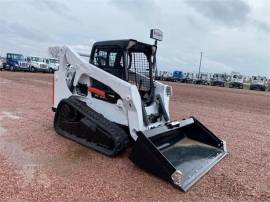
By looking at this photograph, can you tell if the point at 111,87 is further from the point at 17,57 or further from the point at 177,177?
the point at 17,57

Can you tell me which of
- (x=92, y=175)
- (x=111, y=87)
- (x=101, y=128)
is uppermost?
(x=111, y=87)

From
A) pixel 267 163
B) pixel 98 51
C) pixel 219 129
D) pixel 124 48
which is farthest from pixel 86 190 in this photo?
pixel 219 129

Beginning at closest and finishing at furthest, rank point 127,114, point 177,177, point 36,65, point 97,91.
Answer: point 177,177 < point 127,114 < point 97,91 < point 36,65

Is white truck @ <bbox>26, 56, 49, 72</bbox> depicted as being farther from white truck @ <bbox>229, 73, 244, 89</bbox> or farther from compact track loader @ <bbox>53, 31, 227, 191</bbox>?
compact track loader @ <bbox>53, 31, 227, 191</bbox>

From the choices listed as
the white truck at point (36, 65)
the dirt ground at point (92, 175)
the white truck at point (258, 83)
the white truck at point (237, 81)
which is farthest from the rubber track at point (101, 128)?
the white truck at point (237, 81)

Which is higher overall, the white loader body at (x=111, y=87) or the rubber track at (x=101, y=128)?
the white loader body at (x=111, y=87)

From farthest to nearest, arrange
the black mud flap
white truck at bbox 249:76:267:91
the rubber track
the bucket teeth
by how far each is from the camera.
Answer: white truck at bbox 249:76:267:91
the rubber track
the black mud flap
the bucket teeth

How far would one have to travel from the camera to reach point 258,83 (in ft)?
158

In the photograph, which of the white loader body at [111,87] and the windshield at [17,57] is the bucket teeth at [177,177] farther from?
the windshield at [17,57]

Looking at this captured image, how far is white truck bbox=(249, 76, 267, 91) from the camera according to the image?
4788cm

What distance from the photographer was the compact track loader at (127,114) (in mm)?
4859

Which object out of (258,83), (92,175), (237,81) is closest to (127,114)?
(92,175)

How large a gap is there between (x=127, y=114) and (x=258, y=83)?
47.1 m

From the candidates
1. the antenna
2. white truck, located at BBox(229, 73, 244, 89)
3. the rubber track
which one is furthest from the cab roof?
white truck, located at BBox(229, 73, 244, 89)
